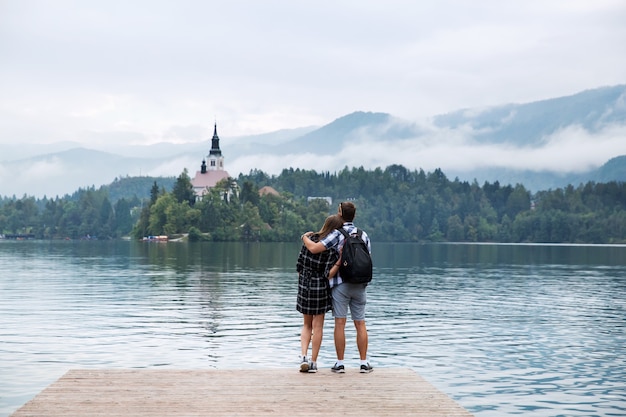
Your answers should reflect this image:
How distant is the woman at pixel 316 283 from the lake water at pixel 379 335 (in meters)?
3.82

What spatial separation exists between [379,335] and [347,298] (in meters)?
14.2

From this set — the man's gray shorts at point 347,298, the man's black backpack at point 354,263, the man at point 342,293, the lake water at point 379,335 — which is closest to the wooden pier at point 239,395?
the man at point 342,293

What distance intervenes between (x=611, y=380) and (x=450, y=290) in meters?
32.7

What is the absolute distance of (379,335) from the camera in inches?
1227

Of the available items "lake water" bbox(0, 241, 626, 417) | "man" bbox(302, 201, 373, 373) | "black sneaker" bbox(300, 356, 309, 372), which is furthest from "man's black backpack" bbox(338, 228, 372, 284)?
"lake water" bbox(0, 241, 626, 417)

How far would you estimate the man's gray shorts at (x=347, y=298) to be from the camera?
17156 millimetres

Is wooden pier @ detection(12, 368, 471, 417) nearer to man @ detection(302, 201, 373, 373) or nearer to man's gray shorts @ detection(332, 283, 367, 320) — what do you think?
man @ detection(302, 201, 373, 373)

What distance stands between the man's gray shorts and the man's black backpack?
8.9 inches

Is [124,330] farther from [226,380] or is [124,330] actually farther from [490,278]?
[490,278]

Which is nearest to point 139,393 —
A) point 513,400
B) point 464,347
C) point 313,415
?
point 313,415

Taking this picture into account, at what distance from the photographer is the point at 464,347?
28.3 m

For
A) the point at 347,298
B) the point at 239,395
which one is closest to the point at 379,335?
the point at 347,298

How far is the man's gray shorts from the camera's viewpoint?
17156 mm

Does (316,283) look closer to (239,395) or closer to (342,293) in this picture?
(342,293)
